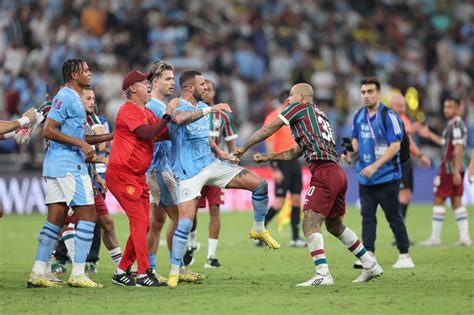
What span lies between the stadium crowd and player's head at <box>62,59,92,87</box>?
13.9 metres

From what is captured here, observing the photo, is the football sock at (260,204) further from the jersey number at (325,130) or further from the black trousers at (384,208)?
the black trousers at (384,208)

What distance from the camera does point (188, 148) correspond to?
12.5 metres

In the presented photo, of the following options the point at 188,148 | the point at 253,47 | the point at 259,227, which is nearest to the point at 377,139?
the point at 259,227

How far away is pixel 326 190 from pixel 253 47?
19.7 m

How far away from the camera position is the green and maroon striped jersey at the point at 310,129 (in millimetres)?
12180

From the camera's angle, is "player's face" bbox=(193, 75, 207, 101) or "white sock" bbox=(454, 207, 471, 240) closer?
"player's face" bbox=(193, 75, 207, 101)

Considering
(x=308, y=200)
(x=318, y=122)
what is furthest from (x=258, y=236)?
(x=318, y=122)

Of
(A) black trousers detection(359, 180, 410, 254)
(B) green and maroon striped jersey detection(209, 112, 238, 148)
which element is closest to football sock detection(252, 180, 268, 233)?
(A) black trousers detection(359, 180, 410, 254)

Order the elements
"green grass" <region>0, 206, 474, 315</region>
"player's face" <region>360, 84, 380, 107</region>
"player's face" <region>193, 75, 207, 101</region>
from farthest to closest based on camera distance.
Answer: "player's face" <region>360, 84, 380, 107</region>, "player's face" <region>193, 75, 207, 101</region>, "green grass" <region>0, 206, 474, 315</region>

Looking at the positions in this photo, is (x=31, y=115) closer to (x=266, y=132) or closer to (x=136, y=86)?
(x=136, y=86)

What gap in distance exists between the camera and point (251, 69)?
30.8 m

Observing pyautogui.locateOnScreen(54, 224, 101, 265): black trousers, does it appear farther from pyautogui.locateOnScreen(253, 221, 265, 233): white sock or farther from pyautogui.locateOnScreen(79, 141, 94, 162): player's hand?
pyautogui.locateOnScreen(253, 221, 265, 233): white sock

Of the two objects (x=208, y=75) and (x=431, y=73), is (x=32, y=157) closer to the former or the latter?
(x=208, y=75)

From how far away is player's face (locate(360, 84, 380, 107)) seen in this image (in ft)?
47.3
